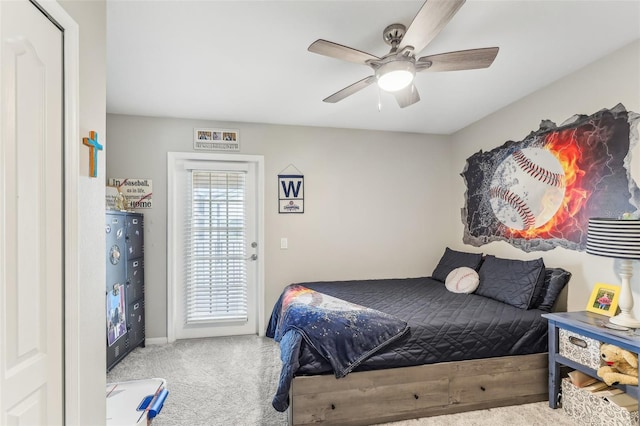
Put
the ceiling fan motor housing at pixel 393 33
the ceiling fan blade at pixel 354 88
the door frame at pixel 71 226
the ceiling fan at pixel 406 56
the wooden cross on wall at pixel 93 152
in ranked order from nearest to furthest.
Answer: the door frame at pixel 71 226 < the wooden cross on wall at pixel 93 152 < the ceiling fan at pixel 406 56 < the ceiling fan motor housing at pixel 393 33 < the ceiling fan blade at pixel 354 88

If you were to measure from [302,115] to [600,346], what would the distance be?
3.04 m

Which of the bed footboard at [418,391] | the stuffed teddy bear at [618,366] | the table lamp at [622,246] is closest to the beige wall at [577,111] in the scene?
the table lamp at [622,246]

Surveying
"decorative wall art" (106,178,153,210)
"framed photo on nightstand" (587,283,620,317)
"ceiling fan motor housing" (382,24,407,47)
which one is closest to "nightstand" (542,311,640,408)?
"framed photo on nightstand" (587,283,620,317)

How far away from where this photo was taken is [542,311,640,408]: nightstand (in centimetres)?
186

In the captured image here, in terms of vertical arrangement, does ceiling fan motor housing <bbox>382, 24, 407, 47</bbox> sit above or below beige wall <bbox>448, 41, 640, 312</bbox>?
above

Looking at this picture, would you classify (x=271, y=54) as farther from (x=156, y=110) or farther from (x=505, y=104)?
(x=505, y=104)

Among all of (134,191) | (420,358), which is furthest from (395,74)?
(134,191)

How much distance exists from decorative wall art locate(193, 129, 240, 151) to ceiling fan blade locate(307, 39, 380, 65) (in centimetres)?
212

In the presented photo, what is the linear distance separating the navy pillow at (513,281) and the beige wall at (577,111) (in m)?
0.21

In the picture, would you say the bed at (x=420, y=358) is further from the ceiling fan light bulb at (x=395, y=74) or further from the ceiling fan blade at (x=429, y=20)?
the ceiling fan blade at (x=429, y=20)

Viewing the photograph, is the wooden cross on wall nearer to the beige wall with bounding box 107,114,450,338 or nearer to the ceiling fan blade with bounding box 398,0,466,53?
the ceiling fan blade with bounding box 398,0,466,53

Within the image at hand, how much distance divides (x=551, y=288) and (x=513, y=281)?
276mm

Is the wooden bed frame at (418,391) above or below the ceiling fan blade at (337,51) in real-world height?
below

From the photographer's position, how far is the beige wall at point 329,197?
3.46 m
